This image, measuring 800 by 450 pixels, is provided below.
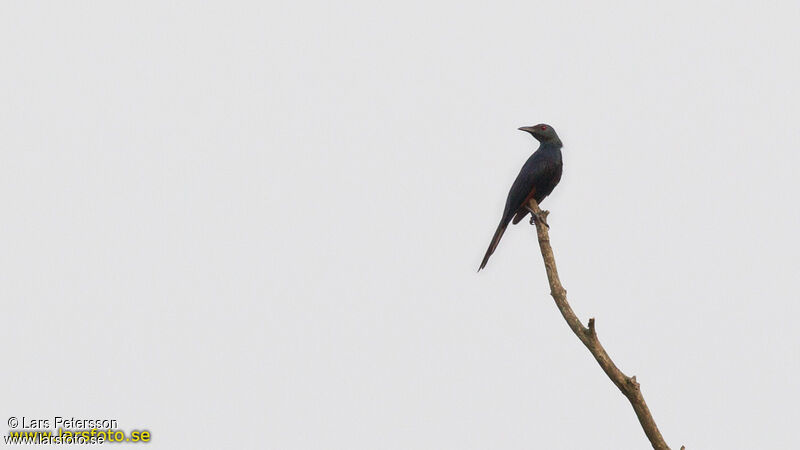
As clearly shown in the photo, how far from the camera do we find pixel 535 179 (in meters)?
8.98

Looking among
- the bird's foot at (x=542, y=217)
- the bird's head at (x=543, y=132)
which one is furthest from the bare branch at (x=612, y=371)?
the bird's head at (x=543, y=132)

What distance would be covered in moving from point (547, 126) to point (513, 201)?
1.40 metres

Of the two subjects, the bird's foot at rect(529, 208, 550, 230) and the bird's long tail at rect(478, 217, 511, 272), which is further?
the bird's long tail at rect(478, 217, 511, 272)

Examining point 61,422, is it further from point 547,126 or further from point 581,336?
point 547,126

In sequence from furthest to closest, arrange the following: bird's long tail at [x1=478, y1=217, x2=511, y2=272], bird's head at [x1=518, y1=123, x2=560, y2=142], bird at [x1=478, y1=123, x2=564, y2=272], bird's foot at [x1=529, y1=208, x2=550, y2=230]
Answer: bird's head at [x1=518, y1=123, x2=560, y2=142]
bird at [x1=478, y1=123, x2=564, y2=272]
bird's long tail at [x1=478, y1=217, x2=511, y2=272]
bird's foot at [x1=529, y1=208, x2=550, y2=230]

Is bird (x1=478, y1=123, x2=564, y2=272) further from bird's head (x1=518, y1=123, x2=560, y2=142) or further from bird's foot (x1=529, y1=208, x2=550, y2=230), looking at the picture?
bird's foot (x1=529, y1=208, x2=550, y2=230)

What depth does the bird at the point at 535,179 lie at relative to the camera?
345 inches

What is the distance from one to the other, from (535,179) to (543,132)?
0.91 m

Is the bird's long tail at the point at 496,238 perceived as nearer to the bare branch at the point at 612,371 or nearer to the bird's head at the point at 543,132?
the bird's head at the point at 543,132

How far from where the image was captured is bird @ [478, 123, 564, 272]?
28.7ft

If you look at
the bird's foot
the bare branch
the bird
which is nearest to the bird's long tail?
the bird

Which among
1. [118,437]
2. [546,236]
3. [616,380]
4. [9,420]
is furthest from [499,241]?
[9,420]

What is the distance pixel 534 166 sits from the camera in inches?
360

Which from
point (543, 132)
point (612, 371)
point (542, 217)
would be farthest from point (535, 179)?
point (612, 371)
